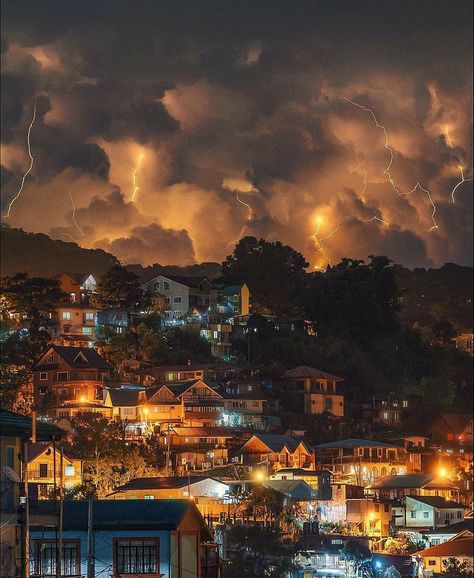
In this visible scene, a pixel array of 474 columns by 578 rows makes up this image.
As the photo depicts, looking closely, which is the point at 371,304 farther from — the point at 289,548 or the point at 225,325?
the point at 289,548

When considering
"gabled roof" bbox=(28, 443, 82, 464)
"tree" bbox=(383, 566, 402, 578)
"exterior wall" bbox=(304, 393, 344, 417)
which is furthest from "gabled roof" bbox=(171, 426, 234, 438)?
"tree" bbox=(383, 566, 402, 578)

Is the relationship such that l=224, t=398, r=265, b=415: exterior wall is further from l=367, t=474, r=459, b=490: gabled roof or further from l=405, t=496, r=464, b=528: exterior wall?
l=405, t=496, r=464, b=528: exterior wall

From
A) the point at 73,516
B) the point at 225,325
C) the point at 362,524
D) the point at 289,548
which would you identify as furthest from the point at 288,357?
the point at 73,516

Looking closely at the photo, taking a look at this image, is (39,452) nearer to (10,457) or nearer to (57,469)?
(57,469)

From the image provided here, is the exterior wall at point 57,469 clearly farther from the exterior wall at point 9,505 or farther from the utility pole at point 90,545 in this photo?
the exterior wall at point 9,505

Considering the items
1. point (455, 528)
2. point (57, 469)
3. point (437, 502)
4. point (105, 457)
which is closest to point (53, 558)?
point (57, 469)

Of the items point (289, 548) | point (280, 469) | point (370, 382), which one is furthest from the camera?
point (370, 382)
